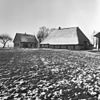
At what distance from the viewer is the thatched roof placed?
35841 millimetres

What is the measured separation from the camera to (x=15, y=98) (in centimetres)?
381

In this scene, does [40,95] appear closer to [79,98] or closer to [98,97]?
[79,98]

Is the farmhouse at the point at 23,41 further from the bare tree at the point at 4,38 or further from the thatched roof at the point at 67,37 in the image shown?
the thatched roof at the point at 67,37

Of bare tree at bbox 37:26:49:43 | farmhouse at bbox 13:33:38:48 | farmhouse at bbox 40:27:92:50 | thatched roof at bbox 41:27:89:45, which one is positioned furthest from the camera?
bare tree at bbox 37:26:49:43

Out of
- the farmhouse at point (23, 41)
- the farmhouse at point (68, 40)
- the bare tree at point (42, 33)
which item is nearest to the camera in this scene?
the farmhouse at point (68, 40)

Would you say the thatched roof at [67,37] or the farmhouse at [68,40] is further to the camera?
the thatched roof at [67,37]

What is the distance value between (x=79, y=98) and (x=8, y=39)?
59.9m

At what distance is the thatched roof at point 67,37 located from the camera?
3584 cm

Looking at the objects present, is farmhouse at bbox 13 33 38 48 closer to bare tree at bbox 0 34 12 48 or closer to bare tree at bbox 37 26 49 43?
bare tree at bbox 0 34 12 48

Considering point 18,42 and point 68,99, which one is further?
point 18,42

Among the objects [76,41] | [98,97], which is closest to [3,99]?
[98,97]

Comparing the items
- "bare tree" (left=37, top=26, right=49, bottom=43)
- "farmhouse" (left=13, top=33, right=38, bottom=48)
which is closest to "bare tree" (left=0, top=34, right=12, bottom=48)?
"farmhouse" (left=13, top=33, right=38, bottom=48)

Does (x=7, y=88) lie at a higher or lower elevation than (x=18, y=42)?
lower

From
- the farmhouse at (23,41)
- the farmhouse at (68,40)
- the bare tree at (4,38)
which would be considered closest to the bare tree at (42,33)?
the farmhouse at (23,41)
